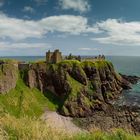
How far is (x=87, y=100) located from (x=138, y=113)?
53.0ft

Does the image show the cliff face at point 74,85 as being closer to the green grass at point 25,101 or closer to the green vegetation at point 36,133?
the green grass at point 25,101

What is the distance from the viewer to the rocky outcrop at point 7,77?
78.6 metres

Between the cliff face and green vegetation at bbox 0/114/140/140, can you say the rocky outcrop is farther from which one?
green vegetation at bbox 0/114/140/140

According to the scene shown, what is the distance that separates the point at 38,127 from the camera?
45.4ft

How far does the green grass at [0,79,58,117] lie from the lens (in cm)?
7243

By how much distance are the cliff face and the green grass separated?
124 inches

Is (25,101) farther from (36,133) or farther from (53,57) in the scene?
(36,133)

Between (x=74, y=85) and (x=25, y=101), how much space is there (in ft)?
63.0

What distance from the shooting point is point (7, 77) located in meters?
81.4

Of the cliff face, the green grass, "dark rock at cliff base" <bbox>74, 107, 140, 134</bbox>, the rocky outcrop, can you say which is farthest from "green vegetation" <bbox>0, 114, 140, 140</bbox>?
the rocky outcrop

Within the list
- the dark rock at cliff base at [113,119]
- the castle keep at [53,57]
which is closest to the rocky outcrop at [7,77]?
the castle keep at [53,57]

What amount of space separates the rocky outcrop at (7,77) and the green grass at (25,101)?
1.55m

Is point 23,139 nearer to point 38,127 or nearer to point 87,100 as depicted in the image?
point 38,127

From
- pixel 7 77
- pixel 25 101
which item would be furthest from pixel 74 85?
pixel 7 77
